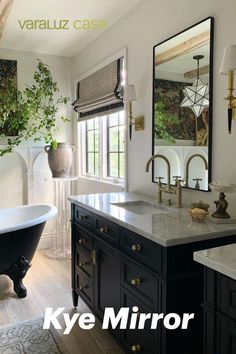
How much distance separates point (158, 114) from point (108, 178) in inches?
48.4

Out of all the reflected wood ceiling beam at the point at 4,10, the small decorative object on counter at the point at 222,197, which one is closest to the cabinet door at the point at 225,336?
the small decorative object on counter at the point at 222,197

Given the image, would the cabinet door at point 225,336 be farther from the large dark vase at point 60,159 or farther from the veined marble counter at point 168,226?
the large dark vase at point 60,159

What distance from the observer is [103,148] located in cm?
357

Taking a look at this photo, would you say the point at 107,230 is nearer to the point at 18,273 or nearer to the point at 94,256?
the point at 94,256

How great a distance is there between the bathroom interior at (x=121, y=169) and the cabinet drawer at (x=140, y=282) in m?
0.01

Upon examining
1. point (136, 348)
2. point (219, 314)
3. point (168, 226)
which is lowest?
point (136, 348)

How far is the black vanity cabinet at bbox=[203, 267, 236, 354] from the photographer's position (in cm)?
108

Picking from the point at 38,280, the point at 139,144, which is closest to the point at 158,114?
the point at 139,144

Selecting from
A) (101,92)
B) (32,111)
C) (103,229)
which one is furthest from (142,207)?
(32,111)

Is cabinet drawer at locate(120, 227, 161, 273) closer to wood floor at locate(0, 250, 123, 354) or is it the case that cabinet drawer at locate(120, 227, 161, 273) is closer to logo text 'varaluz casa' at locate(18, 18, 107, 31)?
wood floor at locate(0, 250, 123, 354)

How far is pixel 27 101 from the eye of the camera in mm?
3738

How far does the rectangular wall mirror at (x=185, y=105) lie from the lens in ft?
6.56

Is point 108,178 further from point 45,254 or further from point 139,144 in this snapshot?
point 45,254

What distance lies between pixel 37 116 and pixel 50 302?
89.7 inches
